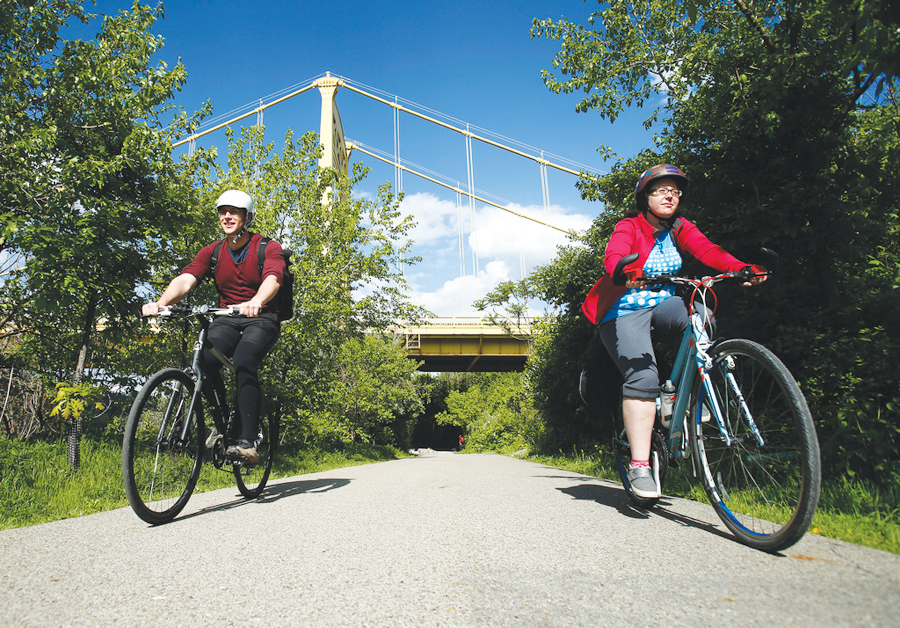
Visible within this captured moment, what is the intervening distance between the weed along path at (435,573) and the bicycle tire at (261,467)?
87cm

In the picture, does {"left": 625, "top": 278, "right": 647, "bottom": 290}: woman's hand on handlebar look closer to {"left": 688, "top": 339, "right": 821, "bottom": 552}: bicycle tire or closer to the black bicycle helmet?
{"left": 688, "top": 339, "right": 821, "bottom": 552}: bicycle tire

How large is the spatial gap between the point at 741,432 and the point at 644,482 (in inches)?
22.5

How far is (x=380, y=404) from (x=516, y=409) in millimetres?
7821

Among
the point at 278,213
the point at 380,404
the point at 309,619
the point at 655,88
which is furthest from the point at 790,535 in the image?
the point at 380,404

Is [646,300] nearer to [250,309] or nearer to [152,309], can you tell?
[250,309]

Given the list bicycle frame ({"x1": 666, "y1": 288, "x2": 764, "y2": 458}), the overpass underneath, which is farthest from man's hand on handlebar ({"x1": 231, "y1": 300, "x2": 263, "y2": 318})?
the overpass underneath

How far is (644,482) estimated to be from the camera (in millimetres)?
2580

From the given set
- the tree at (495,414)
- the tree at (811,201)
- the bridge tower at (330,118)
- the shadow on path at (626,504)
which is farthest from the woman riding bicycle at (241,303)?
the bridge tower at (330,118)

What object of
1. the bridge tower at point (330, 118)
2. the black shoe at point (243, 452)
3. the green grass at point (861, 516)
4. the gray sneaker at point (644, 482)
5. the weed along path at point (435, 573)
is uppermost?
the bridge tower at point (330, 118)

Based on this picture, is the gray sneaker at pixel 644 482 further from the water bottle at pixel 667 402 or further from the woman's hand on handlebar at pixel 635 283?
the woman's hand on handlebar at pixel 635 283

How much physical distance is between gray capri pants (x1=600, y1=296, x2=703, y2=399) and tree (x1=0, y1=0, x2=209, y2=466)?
5113 mm

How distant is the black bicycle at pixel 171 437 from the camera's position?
2.76 m

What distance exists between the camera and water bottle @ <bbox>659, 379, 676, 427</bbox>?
2674 millimetres

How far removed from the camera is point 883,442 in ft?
10.0
